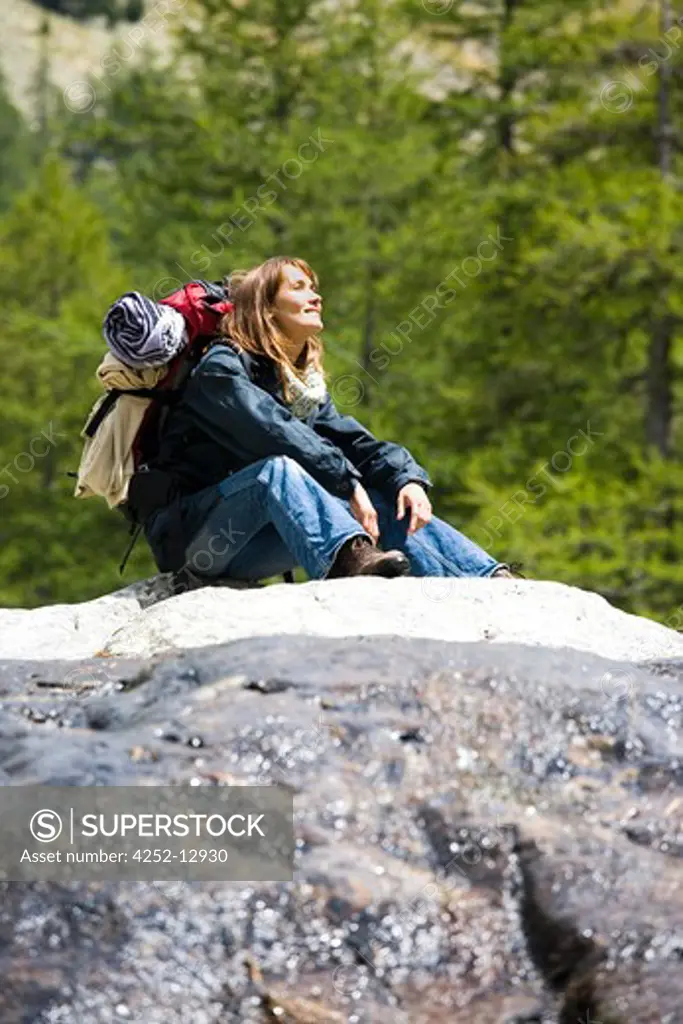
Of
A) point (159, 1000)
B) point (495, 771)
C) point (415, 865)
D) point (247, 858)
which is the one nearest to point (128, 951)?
point (159, 1000)

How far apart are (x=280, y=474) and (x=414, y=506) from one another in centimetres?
50

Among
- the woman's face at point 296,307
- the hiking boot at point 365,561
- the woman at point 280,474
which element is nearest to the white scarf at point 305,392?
the woman at point 280,474

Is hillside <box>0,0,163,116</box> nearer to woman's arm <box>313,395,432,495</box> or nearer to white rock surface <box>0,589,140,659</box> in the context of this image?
woman's arm <box>313,395,432,495</box>

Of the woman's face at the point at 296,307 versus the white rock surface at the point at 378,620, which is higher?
the woman's face at the point at 296,307

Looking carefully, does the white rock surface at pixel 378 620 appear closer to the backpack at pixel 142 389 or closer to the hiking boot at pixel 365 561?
the hiking boot at pixel 365 561

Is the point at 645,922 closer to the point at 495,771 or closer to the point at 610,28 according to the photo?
the point at 495,771

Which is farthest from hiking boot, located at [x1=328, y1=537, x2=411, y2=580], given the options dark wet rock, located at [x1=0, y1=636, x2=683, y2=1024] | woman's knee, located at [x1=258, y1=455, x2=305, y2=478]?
dark wet rock, located at [x1=0, y1=636, x2=683, y2=1024]

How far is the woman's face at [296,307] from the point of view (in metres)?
5.13

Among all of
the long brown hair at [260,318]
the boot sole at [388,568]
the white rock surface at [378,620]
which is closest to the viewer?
the white rock surface at [378,620]

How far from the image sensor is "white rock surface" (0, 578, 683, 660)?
420cm

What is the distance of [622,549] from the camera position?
13695mm

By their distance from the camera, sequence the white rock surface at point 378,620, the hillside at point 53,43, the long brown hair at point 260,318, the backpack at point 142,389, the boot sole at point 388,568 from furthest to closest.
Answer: the hillside at point 53,43
the long brown hair at point 260,318
the backpack at point 142,389
the boot sole at point 388,568
the white rock surface at point 378,620

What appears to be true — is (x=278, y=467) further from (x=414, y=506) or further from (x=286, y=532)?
(x=414, y=506)

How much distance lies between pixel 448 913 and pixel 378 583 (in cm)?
137
